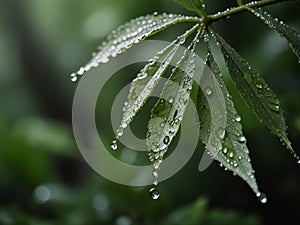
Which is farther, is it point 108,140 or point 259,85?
point 108,140

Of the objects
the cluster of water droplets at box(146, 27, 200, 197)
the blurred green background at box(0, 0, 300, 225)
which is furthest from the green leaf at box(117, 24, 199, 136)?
the blurred green background at box(0, 0, 300, 225)

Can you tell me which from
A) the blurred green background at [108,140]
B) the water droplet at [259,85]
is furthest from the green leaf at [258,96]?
the blurred green background at [108,140]

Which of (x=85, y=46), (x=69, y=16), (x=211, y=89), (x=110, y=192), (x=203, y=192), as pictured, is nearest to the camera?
(x=211, y=89)

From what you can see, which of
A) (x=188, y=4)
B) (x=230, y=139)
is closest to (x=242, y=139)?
(x=230, y=139)

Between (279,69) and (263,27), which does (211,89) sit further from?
(263,27)

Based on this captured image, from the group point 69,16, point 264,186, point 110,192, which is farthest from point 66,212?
point 69,16

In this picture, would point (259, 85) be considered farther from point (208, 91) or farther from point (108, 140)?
point (108, 140)
